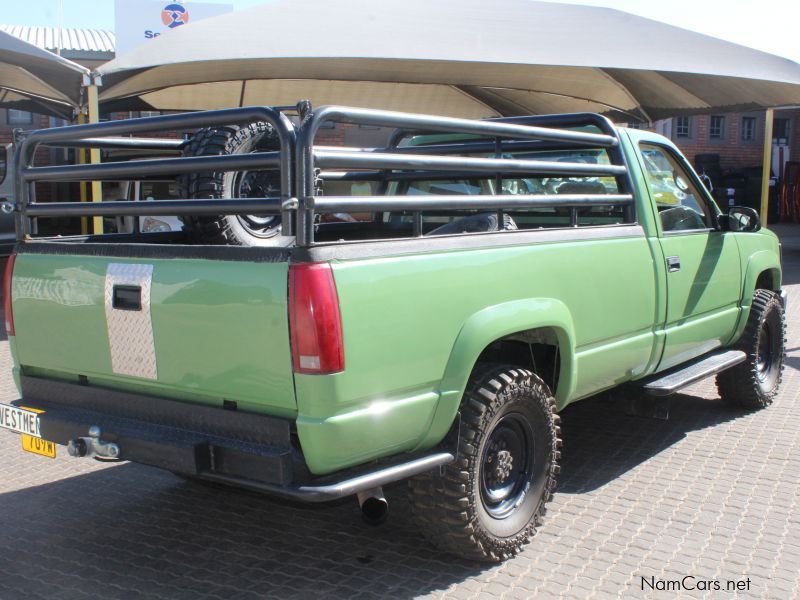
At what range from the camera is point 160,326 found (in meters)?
3.09

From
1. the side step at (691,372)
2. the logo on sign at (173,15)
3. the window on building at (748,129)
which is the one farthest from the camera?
the window on building at (748,129)

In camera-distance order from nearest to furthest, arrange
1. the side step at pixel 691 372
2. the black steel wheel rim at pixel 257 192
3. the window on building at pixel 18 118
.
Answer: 1. the black steel wheel rim at pixel 257 192
2. the side step at pixel 691 372
3. the window on building at pixel 18 118

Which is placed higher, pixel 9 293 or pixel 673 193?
pixel 673 193

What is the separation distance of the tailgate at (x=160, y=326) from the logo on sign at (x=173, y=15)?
1421 cm

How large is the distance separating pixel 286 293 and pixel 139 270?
2.39ft

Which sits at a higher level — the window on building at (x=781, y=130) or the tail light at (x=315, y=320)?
the window on building at (x=781, y=130)

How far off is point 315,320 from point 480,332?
81 cm

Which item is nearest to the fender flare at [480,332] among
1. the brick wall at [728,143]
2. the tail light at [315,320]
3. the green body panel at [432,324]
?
the green body panel at [432,324]

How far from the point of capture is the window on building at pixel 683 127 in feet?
82.4

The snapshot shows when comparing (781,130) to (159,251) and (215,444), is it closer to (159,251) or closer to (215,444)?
(159,251)

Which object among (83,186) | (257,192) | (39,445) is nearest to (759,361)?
(257,192)

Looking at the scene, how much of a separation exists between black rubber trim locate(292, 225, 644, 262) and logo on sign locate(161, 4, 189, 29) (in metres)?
14.3

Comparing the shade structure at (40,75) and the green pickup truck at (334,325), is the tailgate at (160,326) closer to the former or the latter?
the green pickup truck at (334,325)

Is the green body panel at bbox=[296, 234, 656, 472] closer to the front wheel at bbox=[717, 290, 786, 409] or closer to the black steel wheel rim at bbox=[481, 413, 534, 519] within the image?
the black steel wheel rim at bbox=[481, 413, 534, 519]
